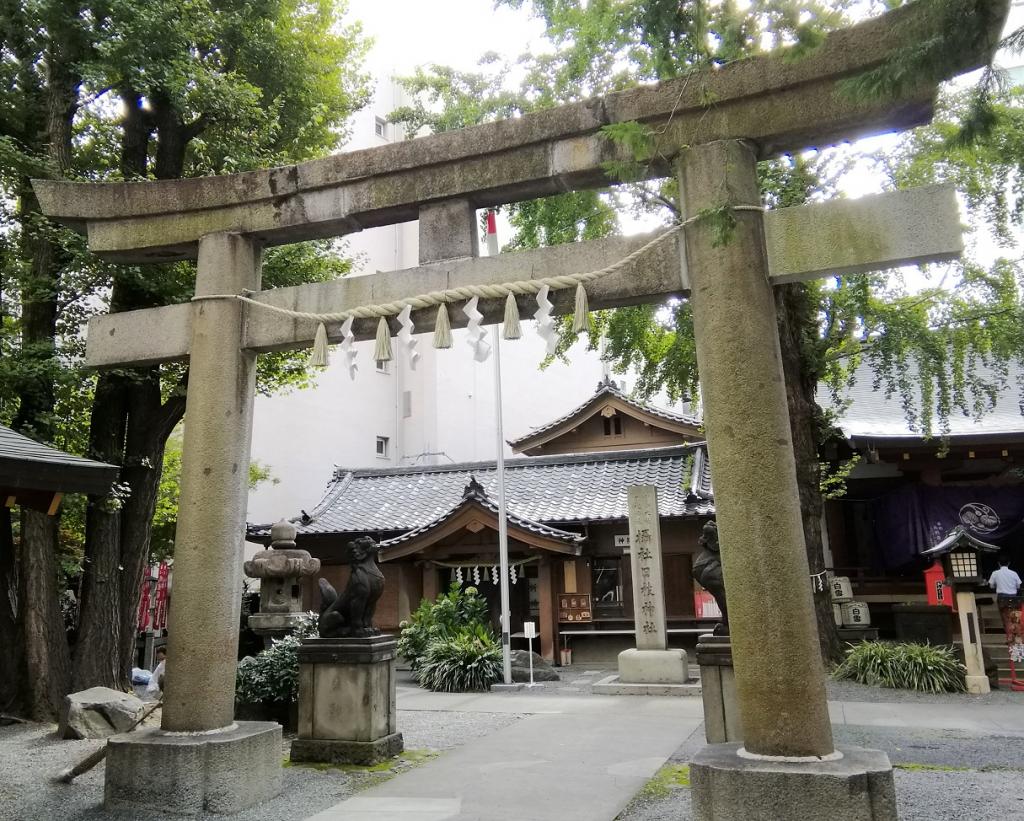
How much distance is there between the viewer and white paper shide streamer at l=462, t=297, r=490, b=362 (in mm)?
5242

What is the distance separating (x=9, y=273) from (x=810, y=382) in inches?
495

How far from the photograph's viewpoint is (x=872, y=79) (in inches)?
143

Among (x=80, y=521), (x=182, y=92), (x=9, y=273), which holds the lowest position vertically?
(x=80, y=521)

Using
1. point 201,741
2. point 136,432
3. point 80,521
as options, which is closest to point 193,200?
point 201,741

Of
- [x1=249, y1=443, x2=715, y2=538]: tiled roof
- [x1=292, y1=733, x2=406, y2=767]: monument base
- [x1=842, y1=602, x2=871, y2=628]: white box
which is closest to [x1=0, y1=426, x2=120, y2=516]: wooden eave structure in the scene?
[x1=292, y1=733, x2=406, y2=767]: monument base

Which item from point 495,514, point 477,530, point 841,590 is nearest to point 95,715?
point 495,514

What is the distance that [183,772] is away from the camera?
521 cm

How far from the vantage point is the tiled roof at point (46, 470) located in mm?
5883

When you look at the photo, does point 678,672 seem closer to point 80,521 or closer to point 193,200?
point 193,200

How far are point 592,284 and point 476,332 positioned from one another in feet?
2.83

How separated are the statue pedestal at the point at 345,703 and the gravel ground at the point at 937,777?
2592 mm

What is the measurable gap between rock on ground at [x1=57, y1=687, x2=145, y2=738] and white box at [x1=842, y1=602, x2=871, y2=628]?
11.9m

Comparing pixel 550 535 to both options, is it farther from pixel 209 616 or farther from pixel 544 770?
pixel 209 616

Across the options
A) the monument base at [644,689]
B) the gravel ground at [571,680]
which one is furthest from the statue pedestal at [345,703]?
the gravel ground at [571,680]
